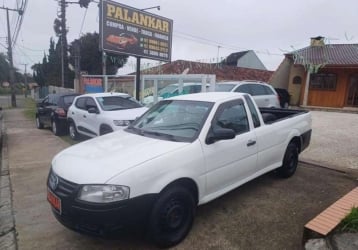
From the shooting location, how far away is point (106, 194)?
2988 mm

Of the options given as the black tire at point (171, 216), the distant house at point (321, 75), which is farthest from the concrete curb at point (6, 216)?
the distant house at point (321, 75)

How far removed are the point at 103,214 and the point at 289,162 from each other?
3.81 meters

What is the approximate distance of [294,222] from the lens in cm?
405

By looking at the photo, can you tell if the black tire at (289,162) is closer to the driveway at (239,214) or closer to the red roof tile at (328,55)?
the driveway at (239,214)

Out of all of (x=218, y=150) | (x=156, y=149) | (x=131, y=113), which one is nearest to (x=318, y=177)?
(x=218, y=150)

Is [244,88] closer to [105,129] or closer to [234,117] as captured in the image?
[105,129]

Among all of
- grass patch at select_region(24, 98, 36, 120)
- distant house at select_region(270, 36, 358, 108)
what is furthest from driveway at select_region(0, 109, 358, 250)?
distant house at select_region(270, 36, 358, 108)

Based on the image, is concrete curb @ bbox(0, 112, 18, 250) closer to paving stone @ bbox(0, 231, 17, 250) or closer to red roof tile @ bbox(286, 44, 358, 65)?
paving stone @ bbox(0, 231, 17, 250)

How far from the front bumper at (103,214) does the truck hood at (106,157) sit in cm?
17

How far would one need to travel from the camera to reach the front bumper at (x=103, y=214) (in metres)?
2.98

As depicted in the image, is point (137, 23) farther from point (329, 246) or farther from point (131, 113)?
point (329, 246)

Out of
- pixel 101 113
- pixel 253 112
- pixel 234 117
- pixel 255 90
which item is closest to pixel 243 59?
pixel 255 90

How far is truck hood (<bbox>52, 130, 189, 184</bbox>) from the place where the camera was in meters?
3.12

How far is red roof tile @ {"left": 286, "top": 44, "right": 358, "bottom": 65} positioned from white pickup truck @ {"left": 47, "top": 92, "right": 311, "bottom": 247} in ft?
60.6
